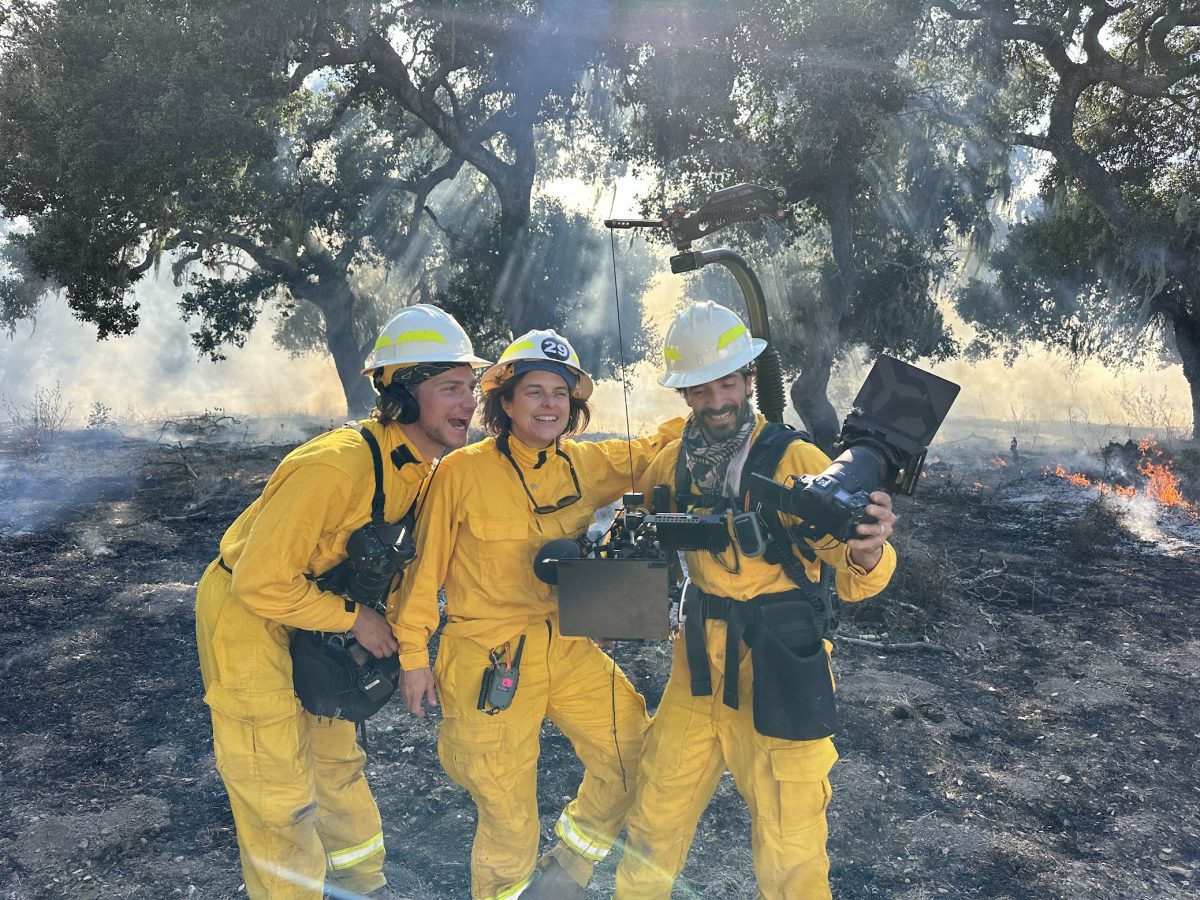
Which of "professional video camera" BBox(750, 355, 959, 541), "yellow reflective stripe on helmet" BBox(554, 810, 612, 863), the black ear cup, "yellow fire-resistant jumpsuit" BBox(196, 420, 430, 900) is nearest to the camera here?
"professional video camera" BBox(750, 355, 959, 541)

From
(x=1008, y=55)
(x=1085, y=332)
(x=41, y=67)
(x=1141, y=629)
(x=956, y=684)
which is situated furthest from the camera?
(x=1085, y=332)

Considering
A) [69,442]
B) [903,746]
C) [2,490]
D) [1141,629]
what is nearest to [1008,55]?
[1141,629]

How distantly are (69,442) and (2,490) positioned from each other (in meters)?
4.77

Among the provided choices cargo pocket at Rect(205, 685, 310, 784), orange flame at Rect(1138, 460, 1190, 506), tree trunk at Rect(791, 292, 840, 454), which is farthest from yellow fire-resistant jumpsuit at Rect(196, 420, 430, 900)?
orange flame at Rect(1138, 460, 1190, 506)

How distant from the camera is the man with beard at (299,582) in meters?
2.89

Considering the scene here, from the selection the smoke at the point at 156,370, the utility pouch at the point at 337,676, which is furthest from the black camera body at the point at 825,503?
the smoke at the point at 156,370

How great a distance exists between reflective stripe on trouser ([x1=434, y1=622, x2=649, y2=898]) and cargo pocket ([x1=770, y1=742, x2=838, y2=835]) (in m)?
0.71

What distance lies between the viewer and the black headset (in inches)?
122

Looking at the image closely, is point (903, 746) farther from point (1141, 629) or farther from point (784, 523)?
point (1141, 629)

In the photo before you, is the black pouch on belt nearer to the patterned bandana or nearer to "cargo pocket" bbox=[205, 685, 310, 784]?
the patterned bandana

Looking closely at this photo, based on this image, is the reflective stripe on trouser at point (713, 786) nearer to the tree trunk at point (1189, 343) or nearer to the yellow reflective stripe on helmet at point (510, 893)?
the yellow reflective stripe on helmet at point (510, 893)

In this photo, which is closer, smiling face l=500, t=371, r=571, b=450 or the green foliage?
smiling face l=500, t=371, r=571, b=450

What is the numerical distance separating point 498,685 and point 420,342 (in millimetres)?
1397

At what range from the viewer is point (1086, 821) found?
411cm
